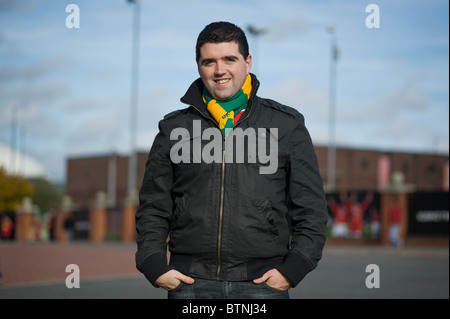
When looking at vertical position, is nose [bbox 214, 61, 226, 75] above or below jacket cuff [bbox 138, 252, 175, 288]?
above

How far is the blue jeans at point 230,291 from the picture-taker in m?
2.81

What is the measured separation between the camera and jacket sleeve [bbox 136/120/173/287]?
295 centimetres

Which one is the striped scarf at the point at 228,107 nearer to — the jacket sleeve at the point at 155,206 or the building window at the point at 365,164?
the jacket sleeve at the point at 155,206

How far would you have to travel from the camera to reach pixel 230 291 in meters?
2.82

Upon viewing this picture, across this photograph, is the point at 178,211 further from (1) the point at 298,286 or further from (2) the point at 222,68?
(1) the point at 298,286

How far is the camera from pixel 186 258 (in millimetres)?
2877


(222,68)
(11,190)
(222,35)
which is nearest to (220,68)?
(222,68)

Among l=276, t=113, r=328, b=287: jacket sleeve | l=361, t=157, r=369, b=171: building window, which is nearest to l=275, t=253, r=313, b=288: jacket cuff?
l=276, t=113, r=328, b=287: jacket sleeve

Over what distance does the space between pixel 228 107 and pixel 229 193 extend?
39cm

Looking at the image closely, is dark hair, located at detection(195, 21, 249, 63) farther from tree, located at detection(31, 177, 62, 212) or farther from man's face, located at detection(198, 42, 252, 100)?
tree, located at detection(31, 177, 62, 212)

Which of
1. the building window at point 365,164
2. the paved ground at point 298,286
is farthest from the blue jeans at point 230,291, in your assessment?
the building window at point 365,164
